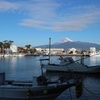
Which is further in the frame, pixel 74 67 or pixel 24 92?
pixel 74 67

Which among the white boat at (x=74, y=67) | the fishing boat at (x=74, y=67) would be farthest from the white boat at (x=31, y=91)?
the white boat at (x=74, y=67)

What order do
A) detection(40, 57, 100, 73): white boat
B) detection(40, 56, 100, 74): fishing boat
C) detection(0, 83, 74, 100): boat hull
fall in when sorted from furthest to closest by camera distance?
detection(40, 57, 100, 73): white boat → detection(40, 56, 100, 74): fishing boat → detection(0, 83, 74, 100): boat hull

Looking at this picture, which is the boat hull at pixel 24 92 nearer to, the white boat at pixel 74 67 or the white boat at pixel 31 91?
the white boat at pixel 31 91

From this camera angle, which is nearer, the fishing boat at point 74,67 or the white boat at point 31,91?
the white boat at point 31,91

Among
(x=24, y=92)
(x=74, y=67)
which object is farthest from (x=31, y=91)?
(x=74, y=67)

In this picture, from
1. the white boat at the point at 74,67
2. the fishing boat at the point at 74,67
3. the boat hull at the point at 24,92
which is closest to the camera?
the boat hull at the point at 24,92

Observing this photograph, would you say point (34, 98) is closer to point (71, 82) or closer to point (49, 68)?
point (71, 82)

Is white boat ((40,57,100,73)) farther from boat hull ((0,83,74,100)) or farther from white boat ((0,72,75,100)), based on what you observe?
boat hull ((0,83,74,100))

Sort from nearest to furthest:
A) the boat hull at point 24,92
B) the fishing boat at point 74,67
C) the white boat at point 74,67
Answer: the boat hull at point 24,92
the fishing boat at point 74,67
the white boat at point 74,67

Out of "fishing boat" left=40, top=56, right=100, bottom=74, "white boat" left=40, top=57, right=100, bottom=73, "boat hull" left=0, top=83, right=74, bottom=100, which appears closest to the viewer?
"boat hull" left=0, top=83, right=74, bottom=100

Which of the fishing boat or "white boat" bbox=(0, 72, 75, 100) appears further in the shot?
the fishing boat

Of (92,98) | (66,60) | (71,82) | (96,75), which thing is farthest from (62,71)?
(71,82)

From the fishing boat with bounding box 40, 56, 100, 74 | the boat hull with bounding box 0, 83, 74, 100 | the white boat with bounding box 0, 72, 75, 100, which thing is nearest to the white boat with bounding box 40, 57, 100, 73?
the fishing boat with bounding box 40, 56, 100, 74

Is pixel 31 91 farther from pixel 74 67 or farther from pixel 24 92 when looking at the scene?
pixel 74 67
